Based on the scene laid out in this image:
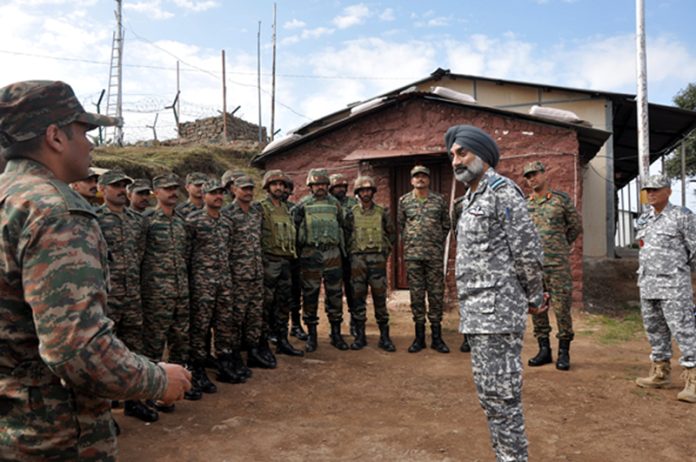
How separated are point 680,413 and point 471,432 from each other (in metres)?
1.82

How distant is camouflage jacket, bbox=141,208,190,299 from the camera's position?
4344 millimetres

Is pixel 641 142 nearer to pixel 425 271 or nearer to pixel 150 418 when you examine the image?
pixel 425 271

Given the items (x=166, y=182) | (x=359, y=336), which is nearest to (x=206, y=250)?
(x=166, y=182)

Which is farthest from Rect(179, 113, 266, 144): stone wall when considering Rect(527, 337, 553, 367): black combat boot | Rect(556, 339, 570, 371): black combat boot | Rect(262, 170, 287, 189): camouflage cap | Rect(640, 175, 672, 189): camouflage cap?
Rect(640, 175, 672, 189): camouflage cap

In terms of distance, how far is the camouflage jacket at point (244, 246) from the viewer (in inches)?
206

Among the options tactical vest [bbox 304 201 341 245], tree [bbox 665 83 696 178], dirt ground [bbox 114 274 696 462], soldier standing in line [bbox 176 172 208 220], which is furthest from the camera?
Result: tree [bbox 665 83 696 178]

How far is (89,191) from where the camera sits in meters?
4.39

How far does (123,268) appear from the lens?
13.3ft

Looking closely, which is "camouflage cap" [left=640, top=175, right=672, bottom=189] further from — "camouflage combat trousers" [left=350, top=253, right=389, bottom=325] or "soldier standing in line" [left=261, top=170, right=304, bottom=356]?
"soldier standing in line" [left=261, top=170, right=304, bottom=356]

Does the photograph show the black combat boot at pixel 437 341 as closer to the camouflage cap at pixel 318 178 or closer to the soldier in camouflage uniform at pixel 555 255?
the soldier in camouflage uniform at pixel 555 255

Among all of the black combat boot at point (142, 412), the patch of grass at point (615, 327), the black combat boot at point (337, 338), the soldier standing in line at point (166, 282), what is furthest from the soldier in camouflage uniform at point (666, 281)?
the black combat boot at point (142, 412)

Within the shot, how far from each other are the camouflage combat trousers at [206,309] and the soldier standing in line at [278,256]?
0.90 metres

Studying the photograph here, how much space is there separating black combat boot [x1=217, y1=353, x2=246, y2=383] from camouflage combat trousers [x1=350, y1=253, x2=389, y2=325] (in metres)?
1.90

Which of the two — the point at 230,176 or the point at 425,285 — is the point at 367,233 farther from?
the point at 230,176
